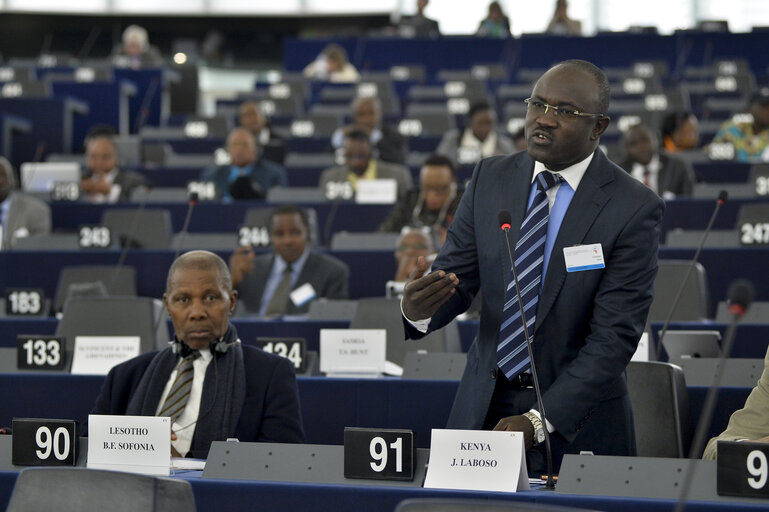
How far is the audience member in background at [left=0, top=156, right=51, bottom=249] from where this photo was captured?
7469 millimetres

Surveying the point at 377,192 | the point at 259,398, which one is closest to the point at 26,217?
the point at 377,192

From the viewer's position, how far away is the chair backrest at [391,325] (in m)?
4.71

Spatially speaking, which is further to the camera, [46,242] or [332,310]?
[46,242]

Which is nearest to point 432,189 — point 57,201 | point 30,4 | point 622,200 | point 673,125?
point 57,201

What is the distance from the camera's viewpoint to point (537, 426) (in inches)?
105

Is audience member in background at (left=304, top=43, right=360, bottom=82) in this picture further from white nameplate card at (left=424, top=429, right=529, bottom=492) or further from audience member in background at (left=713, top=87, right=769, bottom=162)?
white nameplate card at (left=424, top=429, right=529, bottom=492)

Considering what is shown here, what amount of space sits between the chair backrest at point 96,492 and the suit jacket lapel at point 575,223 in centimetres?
92

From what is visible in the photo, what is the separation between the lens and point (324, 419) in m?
4.12

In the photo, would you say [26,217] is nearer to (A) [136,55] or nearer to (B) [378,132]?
(B) [378,132]

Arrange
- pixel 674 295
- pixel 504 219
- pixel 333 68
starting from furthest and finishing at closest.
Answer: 1. pixel 333 68
2. pixel 674 295
3. pixel 504 219

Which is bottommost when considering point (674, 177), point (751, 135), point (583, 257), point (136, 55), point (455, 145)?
point (583, 257)

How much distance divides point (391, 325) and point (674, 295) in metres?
1.21

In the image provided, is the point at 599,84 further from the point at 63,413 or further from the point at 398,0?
the point at 398,0

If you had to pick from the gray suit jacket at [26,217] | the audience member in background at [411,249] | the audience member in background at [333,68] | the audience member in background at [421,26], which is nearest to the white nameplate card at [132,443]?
the audience member in background at [411,249]
